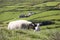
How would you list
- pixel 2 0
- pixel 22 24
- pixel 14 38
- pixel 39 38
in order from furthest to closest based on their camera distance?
pixel 2 0, pixel 22 24, pixel 39 38, pixel 14 38

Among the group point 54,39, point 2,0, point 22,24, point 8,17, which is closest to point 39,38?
point 54,39

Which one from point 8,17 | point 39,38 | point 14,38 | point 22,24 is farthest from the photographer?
point 8,17

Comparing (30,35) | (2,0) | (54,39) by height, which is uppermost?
(54,39)

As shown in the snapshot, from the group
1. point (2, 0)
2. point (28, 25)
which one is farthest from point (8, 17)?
point (2, 0)

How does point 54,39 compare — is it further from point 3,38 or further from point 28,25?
point 28,25

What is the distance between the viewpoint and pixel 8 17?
70.1m

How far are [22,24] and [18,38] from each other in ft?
34.4

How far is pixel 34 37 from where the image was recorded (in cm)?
790

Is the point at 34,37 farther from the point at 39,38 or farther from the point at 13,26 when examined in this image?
the point at 13,26

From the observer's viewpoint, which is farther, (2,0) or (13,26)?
(2,0)

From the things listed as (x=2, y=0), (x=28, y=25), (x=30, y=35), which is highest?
(x=30, y=35)

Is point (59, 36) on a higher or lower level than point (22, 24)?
higher

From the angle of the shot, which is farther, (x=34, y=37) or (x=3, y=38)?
(x=34, y=37)

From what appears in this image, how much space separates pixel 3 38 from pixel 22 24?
11.1 meters
